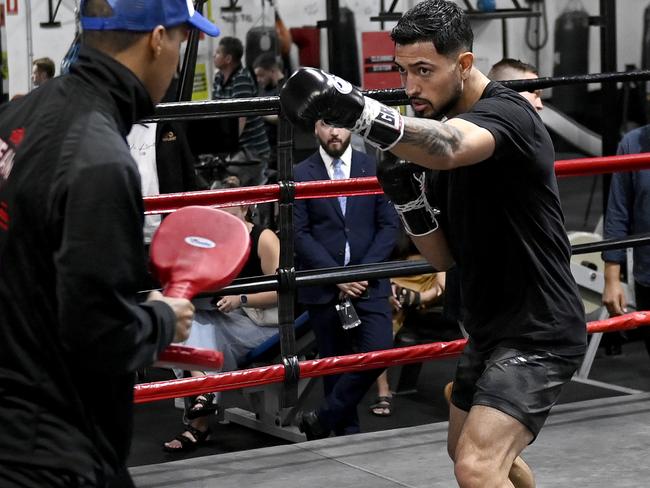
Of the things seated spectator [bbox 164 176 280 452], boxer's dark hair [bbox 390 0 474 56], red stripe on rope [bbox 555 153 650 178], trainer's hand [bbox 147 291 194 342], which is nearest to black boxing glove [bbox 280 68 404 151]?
boxer's dark hair [bbox 390 0 474 56]

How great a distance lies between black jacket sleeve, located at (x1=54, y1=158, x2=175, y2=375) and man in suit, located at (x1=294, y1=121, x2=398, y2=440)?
3136mm

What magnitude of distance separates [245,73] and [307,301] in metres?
2.72

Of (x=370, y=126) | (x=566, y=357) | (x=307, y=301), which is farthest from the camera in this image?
(x=307, y=301)

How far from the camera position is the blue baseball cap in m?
2.14

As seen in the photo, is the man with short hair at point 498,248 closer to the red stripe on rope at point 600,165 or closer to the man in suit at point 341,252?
the red stripe on rope at point 600,165

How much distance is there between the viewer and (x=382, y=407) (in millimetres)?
5906

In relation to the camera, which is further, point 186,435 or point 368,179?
point 186,435

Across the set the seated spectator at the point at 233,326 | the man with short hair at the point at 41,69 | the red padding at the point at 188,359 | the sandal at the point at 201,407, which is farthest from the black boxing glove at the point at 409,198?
the man with short hair at the point at 41,69

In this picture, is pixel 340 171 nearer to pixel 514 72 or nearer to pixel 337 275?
pixel 514 72

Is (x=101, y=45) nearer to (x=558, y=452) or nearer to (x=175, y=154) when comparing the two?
(x=558, y=452)

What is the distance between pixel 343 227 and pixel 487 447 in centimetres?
259

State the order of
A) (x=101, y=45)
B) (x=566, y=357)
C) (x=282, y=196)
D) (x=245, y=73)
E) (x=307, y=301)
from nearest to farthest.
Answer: (x=101, y=45) → (x=566, y=357) → (x=282, y=196) → (x=307, y=301) → (x=245, y=73)

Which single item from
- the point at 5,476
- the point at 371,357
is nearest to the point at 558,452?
the point at 371,357

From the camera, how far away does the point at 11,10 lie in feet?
23.2
